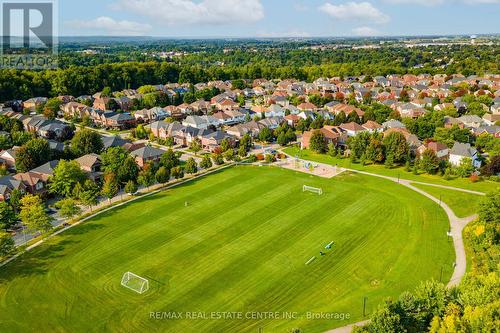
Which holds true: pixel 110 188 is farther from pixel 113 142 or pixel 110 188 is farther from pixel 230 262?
pixel 113 142

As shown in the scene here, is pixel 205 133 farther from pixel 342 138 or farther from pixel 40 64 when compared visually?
pixel 40 64

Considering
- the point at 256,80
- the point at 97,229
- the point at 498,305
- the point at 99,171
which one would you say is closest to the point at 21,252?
the point at 97,229

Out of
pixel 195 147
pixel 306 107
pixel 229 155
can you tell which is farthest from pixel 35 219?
pixel 306 107

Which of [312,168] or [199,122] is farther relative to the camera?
[199,122]

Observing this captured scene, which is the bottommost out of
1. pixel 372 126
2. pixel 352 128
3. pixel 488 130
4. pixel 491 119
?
pixel 352 128

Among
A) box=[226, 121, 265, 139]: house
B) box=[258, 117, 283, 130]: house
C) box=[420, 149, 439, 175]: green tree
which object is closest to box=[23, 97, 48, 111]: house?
box=[226, 121, 265, 139]: house
